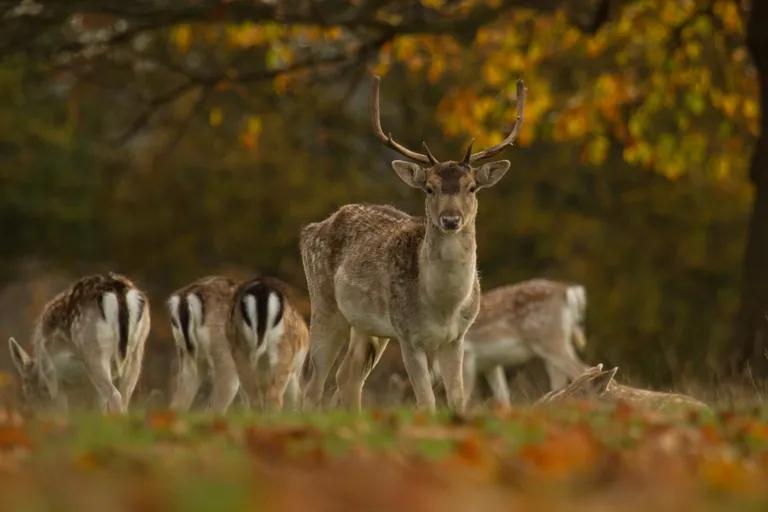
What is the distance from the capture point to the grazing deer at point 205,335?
42.4ft

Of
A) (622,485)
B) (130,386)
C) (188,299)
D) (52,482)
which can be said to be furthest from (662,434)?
(188,299)

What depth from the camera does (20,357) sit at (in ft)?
43.6

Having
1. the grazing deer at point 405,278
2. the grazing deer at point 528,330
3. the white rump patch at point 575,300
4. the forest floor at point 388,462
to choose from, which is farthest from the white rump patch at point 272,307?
the white rump patch at point 575,300

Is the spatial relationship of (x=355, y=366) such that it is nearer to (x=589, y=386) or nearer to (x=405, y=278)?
(x=405, y=278)

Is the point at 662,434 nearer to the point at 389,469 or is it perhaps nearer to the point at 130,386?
the point at 389,469

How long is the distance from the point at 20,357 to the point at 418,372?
4.64 m

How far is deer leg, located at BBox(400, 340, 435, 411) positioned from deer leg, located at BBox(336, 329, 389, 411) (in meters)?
1.07

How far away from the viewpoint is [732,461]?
5328 millimetres

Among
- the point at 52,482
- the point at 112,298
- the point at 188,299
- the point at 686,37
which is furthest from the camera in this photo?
the point at 686,37

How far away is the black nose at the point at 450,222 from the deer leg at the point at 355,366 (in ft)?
5.22

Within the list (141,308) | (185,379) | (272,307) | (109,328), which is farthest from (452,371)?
(185,379)

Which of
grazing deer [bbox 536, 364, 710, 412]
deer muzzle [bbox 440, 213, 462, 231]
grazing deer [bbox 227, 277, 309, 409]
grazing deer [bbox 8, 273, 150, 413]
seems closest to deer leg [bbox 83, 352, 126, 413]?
grazing deer [bbox 8, 273, 150, 413]

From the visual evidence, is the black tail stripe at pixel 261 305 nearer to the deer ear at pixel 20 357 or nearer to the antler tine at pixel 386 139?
the antler tine at pixel 386 139

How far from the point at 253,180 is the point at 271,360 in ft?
53.1
